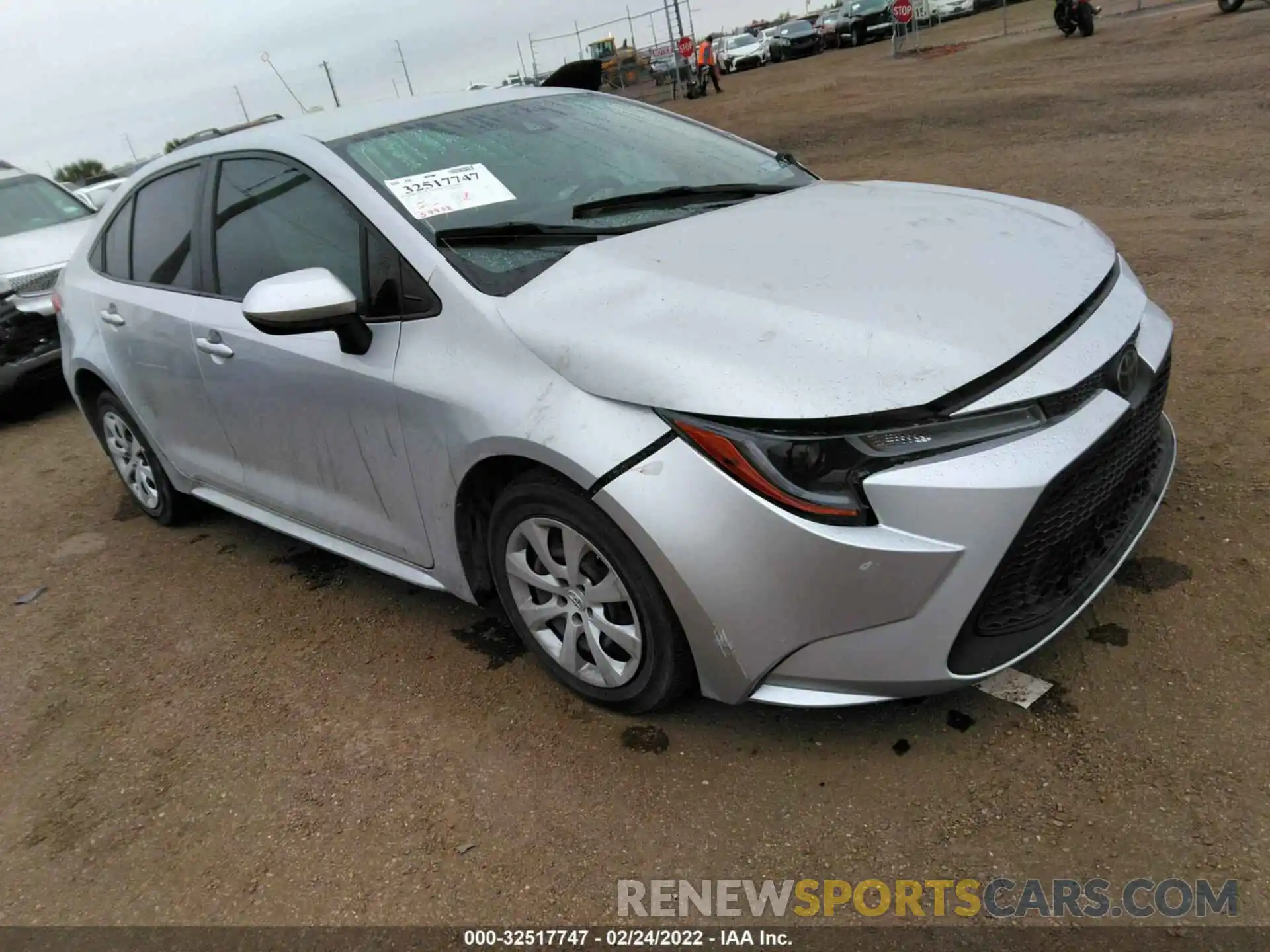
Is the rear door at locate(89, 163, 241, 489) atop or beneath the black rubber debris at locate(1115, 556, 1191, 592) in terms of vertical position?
atop

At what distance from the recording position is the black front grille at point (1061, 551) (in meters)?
2.02

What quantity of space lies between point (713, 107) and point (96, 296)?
18.7 m

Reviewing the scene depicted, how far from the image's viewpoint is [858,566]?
77.4 inches

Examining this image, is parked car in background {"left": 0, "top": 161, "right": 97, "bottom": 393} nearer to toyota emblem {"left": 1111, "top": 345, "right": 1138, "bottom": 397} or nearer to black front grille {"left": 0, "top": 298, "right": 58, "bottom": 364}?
black front grille {"left": 0, "top": 298, "right": 58, "bottom": 364}

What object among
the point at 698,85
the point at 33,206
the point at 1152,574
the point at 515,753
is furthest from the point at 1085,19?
the point at 515,753

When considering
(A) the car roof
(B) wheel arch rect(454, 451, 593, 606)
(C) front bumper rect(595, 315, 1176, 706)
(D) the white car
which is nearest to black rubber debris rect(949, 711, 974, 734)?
(C) front bumper rect(595, 315, 1176, 706)

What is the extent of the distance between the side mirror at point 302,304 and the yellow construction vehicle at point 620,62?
32.7 m

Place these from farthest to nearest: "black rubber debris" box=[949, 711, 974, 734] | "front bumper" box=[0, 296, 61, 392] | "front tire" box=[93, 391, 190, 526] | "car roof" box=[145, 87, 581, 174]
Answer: "front bumper" box=[0, 296, 61, 392]
"front tire" box=[93, 391, 190, 526]
"car roof" box=[145, 87, 581, 174]
"black rubber debris" box=[949, 711, 974, 734]

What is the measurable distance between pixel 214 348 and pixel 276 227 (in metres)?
0.52

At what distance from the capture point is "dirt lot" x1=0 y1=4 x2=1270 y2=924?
2.09 meters

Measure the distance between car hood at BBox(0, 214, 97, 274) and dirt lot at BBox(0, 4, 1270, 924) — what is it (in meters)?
3.67

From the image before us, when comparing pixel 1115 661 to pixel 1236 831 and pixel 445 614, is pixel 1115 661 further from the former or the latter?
pixel 445 614

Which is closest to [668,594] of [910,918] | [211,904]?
[910,918]

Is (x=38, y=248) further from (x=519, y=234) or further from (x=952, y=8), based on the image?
(x=952, y=8)
